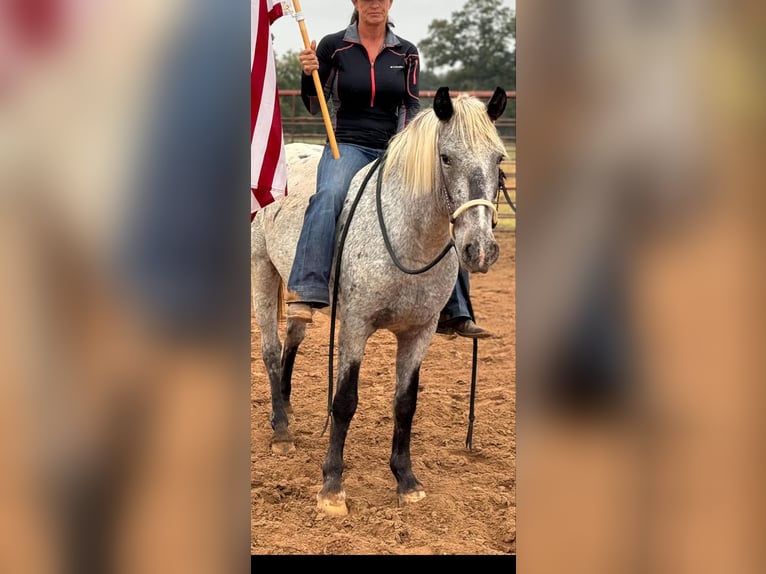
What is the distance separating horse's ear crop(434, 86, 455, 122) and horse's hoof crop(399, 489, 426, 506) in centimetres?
192

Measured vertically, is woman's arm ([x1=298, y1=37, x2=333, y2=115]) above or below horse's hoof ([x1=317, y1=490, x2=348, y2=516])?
above

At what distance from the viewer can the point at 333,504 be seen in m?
3.87

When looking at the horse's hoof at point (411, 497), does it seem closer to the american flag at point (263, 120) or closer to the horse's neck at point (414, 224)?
the horse's neck at point (414, 224)

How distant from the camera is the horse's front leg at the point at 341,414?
12.2 feet

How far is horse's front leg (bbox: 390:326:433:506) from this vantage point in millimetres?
3848

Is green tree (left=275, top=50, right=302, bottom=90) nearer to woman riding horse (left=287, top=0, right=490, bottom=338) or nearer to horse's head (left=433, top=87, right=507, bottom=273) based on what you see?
woman riding horse (left=287, top=0, right=490, bottom=338)

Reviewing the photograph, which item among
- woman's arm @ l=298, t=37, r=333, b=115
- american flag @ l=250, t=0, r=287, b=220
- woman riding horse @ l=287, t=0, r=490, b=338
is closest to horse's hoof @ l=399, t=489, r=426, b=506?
woman riding horse @ l=287, t=0, r=490, b=338

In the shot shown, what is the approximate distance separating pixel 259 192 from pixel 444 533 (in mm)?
1916
